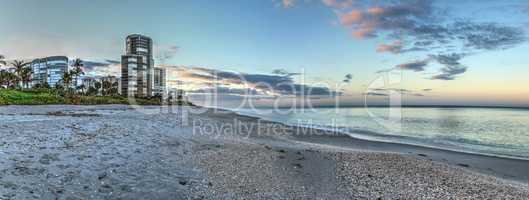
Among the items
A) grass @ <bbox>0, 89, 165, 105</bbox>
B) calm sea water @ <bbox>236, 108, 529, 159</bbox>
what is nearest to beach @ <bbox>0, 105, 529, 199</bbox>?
calm sea water @ <bbox>236, 108, 529, 159</bbox>

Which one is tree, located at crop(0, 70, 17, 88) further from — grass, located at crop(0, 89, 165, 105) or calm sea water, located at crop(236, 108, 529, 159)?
calm sea water, located at crop(236, 108, 529, 159)

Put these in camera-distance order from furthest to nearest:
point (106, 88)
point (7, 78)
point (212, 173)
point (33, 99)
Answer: point (106, 88) < point (7, 78) < point (33, 99) < point (212, 173)

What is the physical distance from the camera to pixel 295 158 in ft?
48.0

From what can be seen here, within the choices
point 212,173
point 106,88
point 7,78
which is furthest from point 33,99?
point 106,88

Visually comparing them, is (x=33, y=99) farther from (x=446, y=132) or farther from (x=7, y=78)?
(x=446, y=132)

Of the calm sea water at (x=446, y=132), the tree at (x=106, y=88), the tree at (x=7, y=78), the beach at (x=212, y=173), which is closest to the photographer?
the beach at (x=212, y=173)

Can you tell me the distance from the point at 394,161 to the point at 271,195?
333 inches

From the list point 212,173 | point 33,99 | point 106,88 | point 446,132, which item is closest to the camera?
point 212,173

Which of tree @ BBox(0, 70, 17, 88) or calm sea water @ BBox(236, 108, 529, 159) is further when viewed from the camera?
tree @ BBox(0, 70, 17, 88)

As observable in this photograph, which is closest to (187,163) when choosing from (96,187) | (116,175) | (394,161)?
(116,175)

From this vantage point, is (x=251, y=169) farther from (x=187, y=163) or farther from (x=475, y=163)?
(x=475, y=163)

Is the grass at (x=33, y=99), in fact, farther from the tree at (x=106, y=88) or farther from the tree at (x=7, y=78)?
the tree at (x=106, y=88)

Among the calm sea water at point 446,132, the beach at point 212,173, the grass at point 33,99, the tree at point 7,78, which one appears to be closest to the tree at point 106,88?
the tree at point 7,78

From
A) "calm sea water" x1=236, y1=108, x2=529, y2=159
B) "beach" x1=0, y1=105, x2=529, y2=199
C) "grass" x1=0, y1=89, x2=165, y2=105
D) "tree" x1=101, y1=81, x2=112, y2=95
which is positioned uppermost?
"tree" x1=101, y1=81, x2=112, y2=95
